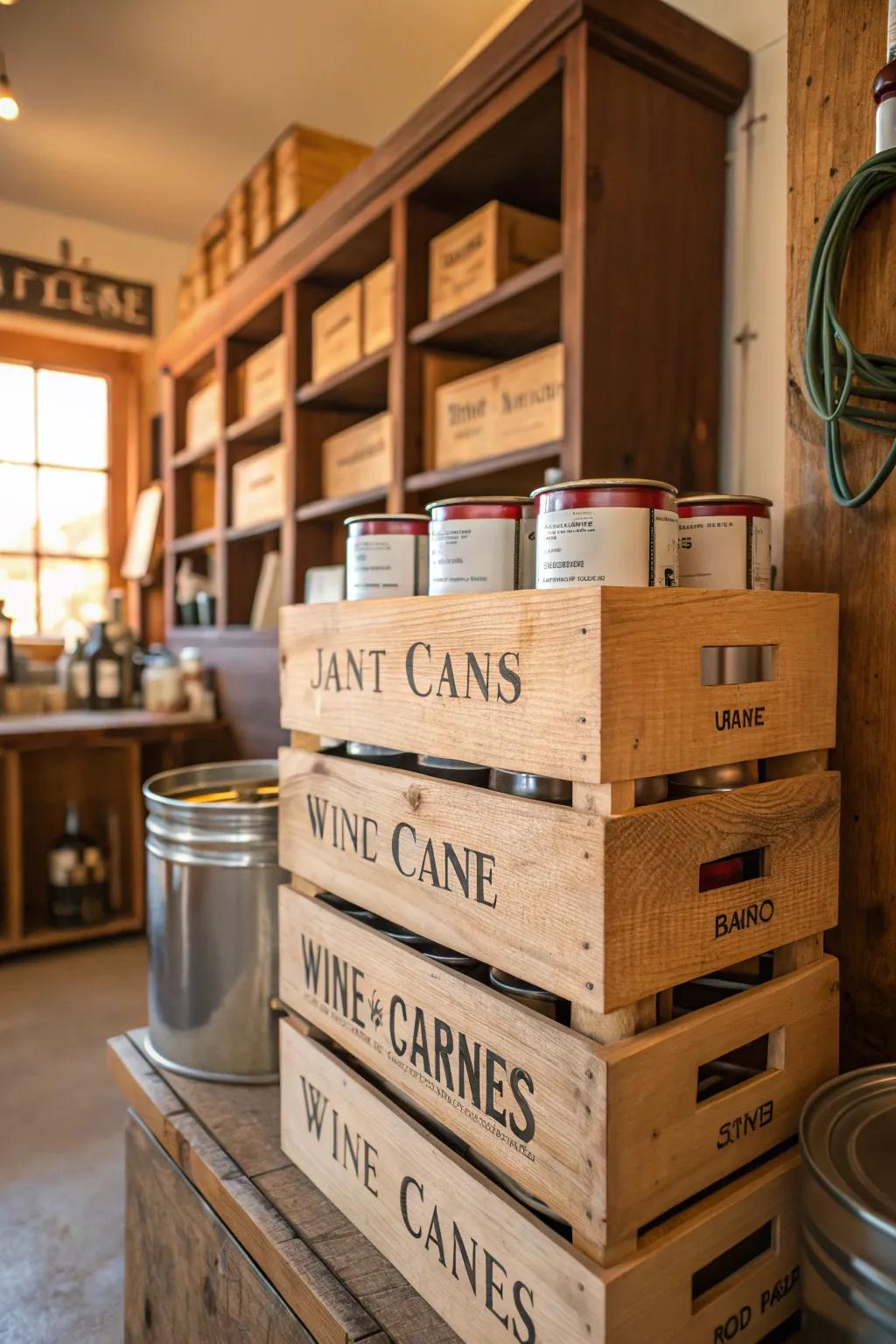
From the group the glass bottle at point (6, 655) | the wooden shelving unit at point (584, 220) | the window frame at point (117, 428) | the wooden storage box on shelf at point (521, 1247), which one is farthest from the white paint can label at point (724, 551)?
the window frame at point (117, 428)

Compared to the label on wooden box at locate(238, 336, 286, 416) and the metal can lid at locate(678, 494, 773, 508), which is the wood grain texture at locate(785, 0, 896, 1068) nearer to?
the metal can lid at locate(678, 494, 773, 508)

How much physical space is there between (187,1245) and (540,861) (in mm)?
709

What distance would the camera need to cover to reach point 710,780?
767mm

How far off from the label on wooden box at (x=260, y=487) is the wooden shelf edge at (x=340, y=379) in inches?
7.5

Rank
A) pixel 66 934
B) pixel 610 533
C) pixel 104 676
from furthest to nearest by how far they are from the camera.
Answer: pixel 104 676, pixel 66 934, pixel 610 533

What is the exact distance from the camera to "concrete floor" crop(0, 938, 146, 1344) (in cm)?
138

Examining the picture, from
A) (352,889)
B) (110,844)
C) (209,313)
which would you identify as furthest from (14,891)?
(352,889)

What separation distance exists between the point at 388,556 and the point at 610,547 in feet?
0.92

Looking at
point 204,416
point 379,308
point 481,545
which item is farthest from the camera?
point 204,416

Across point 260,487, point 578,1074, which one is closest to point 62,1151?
point 578,1074

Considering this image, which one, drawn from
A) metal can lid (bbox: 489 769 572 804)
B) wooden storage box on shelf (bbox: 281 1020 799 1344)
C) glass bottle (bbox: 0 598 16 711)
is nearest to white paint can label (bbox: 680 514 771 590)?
metal can lid (bbox: 489 769 572 804)

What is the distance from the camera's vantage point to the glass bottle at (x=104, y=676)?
3367mm

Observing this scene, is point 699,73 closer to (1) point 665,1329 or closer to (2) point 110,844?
(1) point 665,1329

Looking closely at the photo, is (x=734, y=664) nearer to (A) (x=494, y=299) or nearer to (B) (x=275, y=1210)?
(B) (x=275, y=1210)
